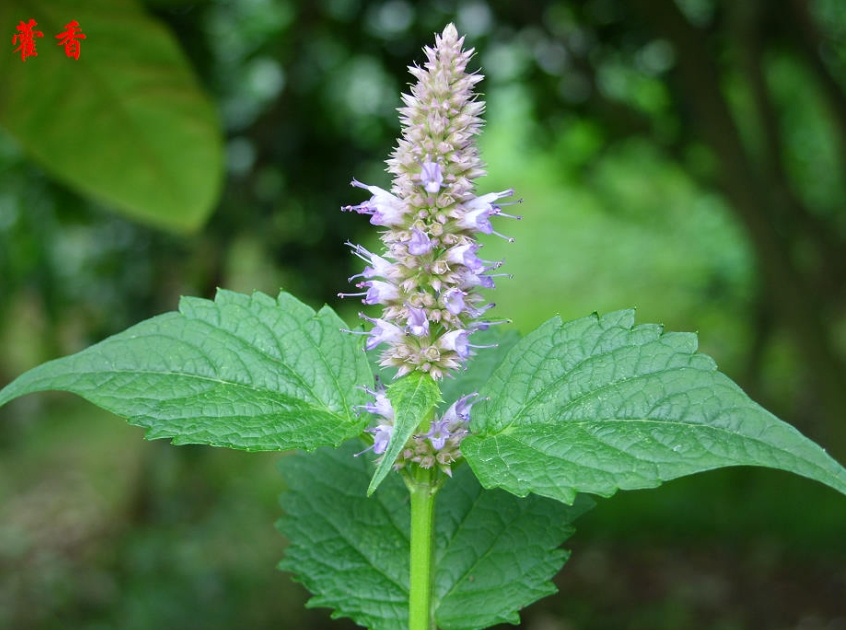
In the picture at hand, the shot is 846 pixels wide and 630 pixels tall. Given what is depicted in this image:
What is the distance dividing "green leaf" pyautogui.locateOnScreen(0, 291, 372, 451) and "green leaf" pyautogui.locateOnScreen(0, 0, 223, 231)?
733mm

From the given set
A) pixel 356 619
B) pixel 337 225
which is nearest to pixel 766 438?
pixel 356 619

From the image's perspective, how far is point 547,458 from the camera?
0.66 m

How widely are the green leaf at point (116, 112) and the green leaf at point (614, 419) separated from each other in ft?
2.94

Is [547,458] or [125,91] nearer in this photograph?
[547,458]

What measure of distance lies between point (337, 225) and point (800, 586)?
2.85 meters

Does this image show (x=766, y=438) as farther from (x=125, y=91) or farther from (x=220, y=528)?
(x=220, y=528)

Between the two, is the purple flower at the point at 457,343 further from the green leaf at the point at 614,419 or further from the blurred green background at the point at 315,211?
the blurred green background at the point at 315,211

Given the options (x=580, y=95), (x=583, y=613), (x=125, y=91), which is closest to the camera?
(x=125, y=91)

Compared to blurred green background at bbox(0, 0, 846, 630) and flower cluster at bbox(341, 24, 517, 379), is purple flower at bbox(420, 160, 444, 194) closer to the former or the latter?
flower cluster at bbox(341, 24, 517, 379)

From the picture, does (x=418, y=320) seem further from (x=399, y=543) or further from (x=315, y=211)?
(x=315, y=211)

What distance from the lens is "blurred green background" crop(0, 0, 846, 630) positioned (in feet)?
4.76

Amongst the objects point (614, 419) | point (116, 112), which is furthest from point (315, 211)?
point (614, 419)

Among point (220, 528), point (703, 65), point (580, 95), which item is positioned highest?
point (580, 95)

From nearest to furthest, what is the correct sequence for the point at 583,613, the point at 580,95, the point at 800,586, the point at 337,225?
the point at 337,225 → the point at 580,95 → the point at 583,613 → the point at 800,586
